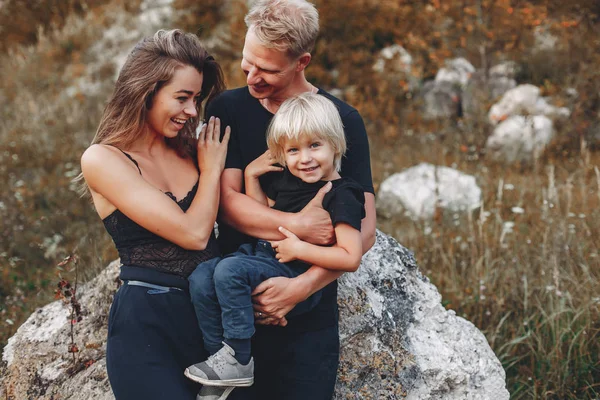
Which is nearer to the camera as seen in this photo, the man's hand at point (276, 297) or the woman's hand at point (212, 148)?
the man's hand at point (276, 297)

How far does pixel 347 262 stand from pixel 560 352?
2002 mm

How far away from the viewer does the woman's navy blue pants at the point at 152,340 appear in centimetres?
230

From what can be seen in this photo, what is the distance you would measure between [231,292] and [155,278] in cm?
37

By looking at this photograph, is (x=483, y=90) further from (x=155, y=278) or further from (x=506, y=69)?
(x=155, y=278)

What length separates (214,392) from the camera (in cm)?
235

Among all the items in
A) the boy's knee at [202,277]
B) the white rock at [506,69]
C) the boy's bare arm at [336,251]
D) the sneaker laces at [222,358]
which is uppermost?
the boy's bare arm at [336,251]

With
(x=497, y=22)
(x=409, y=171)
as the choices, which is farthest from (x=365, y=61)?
(x=409, y=171)

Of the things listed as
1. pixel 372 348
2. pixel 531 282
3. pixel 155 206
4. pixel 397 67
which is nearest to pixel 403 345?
pixel 372 348

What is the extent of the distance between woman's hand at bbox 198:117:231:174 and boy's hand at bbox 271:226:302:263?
45 cm

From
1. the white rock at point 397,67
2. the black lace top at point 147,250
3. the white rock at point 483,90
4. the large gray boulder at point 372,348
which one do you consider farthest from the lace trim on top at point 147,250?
the white rock at point 397,67

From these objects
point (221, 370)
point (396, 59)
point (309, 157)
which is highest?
point (309, 157)

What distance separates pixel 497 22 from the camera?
826 cm

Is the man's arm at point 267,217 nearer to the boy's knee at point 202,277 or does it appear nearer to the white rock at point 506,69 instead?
the boy's knee at point 202,277

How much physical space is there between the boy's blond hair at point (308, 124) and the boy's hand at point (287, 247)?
318 millimetres
